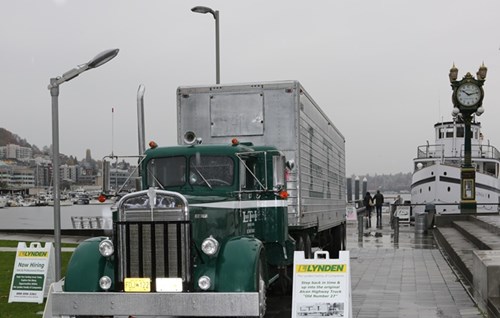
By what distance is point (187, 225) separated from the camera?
892cm

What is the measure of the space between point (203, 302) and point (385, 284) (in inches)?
306

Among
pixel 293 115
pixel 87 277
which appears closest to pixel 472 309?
pixel 293 115

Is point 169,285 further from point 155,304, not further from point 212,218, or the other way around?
point 212,218

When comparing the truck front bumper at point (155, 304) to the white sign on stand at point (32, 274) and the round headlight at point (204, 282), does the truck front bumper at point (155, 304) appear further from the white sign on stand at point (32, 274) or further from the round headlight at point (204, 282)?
the white sign on stand at point (32, 274)

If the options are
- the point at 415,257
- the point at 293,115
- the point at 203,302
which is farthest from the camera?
the point at 415,257

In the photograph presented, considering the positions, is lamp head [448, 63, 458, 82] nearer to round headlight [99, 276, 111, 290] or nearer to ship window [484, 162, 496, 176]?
ship window [484, 162, 496, 176]

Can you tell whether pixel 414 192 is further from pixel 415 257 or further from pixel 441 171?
pixel 415 257

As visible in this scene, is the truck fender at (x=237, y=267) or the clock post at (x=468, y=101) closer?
the truck fender at (x=237, y=267)

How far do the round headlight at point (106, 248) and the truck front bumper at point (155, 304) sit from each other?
2.02 ft

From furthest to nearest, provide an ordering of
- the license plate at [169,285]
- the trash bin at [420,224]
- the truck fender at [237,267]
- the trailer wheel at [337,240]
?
the trash bin at [420,224], the trailer wheel at [337,240], the truck fender at [237,267], the license plate at [169,285]

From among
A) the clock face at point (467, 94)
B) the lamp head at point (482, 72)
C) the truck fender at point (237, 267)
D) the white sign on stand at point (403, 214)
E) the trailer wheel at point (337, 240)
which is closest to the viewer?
the truck fender at point (237, 267)

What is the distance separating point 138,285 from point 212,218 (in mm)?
1499

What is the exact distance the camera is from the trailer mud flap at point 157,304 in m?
8.61

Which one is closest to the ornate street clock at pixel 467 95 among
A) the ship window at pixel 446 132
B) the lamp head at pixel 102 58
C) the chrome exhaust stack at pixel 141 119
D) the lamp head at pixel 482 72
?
the lamp head at pixel 482 72
